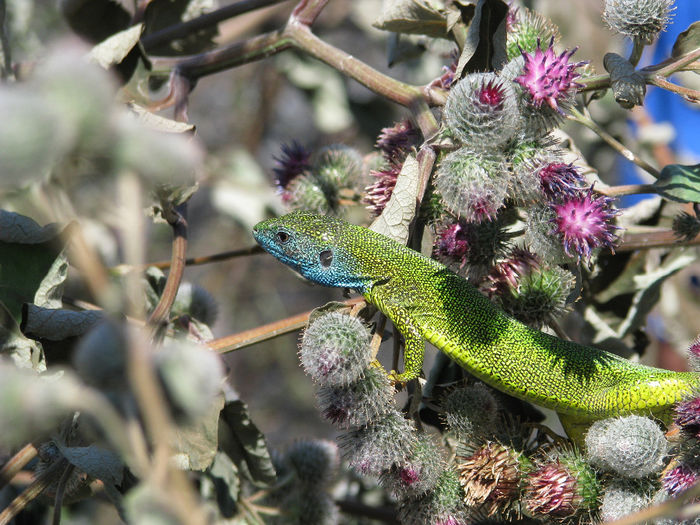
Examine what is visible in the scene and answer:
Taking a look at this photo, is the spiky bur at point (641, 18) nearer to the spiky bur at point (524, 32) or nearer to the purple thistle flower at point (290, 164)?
the spiky bur at point (524, 32)

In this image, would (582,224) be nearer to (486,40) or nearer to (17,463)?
(486,40)

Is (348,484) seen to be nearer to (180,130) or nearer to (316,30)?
(180,130)

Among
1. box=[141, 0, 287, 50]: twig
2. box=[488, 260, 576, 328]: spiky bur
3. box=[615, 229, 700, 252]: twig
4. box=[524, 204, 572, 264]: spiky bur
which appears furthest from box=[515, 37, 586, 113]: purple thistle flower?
box=[141, 0, 287, 50]: twig

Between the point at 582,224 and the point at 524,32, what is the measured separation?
0.74 metres

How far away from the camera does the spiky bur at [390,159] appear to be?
6.23 ft

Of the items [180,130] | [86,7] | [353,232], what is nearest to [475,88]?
[353,232]

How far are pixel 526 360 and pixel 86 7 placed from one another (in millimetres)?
1980

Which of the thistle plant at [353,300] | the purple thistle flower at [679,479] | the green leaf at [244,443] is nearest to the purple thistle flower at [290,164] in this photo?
the thistle plant at [353,300]

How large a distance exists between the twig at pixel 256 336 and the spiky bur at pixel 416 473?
45cm

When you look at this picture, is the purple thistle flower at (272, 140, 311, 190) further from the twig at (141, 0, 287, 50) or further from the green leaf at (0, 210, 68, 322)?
the green leaf at (0, 210, 68, 322)

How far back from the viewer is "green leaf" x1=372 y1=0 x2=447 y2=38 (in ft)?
6.70

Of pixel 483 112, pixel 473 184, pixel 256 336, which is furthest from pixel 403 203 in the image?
pixel 256 336

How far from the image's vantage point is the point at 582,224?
157 cm

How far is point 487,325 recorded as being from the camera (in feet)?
6.56
